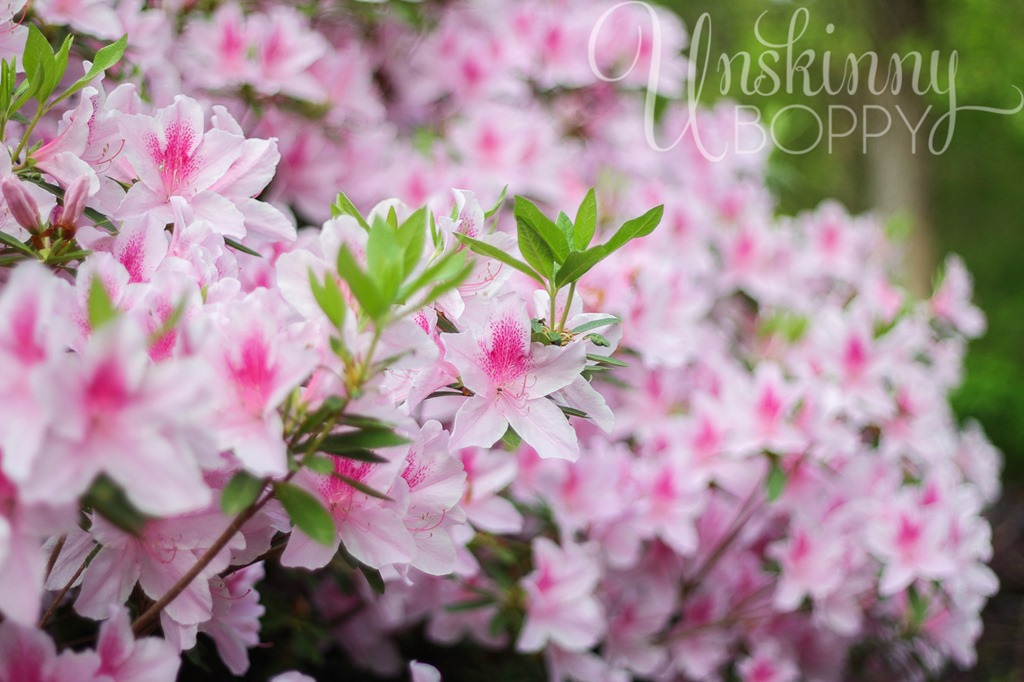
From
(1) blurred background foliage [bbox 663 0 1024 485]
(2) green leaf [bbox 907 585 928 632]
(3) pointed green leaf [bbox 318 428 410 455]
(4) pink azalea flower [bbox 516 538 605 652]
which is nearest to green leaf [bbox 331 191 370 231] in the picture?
(3) pointed green leaf [bbox 318 428 410 455]

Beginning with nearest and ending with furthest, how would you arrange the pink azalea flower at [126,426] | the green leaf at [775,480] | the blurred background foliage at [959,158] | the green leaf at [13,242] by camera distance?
the pink azalea flower at [126,426] < the green leaf at [13,242] < the green leaf at [775,480] < the blurred background foliage at [959,158]

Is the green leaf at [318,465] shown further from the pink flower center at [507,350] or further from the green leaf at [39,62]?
the green leaf at [39,62]

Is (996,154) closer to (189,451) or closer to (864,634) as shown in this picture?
(864,634)

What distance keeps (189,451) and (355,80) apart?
4.45ft

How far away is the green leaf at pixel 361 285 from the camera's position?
610mm

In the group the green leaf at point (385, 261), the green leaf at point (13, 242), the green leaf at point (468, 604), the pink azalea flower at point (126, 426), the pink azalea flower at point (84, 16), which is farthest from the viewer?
the green leaf at point (468, 604)

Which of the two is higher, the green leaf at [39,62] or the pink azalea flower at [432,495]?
the green leaf at [39,62]

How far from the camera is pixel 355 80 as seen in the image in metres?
1.75

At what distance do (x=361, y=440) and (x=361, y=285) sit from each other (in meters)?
0.12

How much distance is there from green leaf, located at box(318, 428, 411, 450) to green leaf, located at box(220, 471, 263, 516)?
0.06 m

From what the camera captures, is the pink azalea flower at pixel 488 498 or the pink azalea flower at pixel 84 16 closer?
the pink azalea flower at pixel 84 16

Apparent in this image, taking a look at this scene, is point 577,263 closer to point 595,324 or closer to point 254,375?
point 595,324

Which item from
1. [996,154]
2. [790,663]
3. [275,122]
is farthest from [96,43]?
[996,154]

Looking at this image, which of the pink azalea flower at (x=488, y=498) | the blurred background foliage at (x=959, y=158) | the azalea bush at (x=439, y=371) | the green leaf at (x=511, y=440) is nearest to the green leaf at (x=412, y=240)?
the azalea bush at (x=439, y=371)
